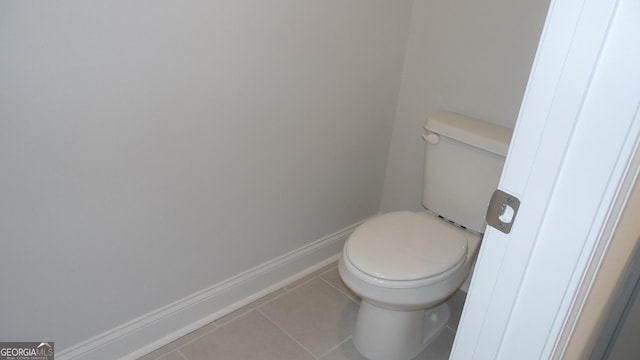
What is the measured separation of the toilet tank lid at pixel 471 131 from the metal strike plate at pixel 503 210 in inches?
37.0

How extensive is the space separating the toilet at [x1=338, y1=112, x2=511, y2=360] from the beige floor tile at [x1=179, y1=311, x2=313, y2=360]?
0.28 metres

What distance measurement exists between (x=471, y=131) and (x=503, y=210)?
1035 millimetres

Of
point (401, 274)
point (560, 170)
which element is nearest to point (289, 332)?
point (401, 274)

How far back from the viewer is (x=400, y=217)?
1.71 metres

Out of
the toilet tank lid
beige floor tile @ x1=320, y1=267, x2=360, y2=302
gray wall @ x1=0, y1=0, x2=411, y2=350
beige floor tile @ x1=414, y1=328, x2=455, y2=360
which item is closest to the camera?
gray wall @ x1=0, y1=0, x2=411, y2=350

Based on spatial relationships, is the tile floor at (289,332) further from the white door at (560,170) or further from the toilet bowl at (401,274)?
the white door at (560,170)

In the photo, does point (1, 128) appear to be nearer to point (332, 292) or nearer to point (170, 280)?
point (170, 280)

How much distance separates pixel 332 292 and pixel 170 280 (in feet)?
2.43

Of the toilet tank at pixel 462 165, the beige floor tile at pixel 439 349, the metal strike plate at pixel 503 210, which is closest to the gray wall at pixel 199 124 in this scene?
the toilet tank at pixel 462 165

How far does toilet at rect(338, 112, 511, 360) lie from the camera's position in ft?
4.70

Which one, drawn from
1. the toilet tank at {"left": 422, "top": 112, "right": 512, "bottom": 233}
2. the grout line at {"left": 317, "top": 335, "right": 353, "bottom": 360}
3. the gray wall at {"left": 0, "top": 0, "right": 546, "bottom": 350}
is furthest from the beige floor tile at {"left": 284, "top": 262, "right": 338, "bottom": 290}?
the toilet tank at {"left": 422, "top": 112, "right": 512, "bottom": 233}

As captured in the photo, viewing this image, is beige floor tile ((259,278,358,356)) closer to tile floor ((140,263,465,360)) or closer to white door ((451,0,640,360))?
tile floor ((140,263,465,360))

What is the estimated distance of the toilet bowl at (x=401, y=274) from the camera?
4.66 ft

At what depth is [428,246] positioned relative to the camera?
5.06ft
